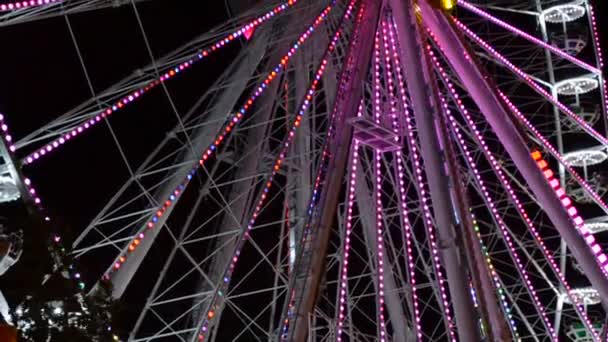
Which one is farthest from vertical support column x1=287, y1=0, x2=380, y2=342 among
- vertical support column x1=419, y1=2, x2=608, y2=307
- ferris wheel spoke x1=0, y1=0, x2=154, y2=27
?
ferris wheel spoke x1=0, y1=0, x2=154, y2=27

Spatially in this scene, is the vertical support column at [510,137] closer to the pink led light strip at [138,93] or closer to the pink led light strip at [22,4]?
the pink led light strip at [138,93]

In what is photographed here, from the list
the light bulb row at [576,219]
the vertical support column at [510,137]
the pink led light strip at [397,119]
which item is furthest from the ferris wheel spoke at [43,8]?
the light bulb row at [576,219]

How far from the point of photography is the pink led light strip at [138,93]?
584 inches

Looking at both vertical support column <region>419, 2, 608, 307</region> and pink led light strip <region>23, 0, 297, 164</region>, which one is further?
vertical support column <region>419, 2, 608, 307</region>

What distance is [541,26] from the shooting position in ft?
81.9

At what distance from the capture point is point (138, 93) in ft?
54.6

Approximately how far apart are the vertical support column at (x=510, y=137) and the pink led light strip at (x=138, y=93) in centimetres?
250

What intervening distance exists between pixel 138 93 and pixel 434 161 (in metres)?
4.23

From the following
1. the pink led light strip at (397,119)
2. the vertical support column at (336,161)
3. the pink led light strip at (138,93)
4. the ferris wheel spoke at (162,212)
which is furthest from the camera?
the pink led light strip at (397,119)

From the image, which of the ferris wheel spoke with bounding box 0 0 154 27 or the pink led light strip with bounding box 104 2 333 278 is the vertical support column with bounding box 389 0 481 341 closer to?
the pink led light strip with bounding box 104 2 333 278

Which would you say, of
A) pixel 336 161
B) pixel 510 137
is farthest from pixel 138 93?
pixel 510 137

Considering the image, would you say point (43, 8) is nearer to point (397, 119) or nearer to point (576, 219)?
point (397, 119)

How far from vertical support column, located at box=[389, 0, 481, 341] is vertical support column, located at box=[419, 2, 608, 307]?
2.73ft

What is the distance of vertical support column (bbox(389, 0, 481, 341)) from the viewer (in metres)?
15.2
